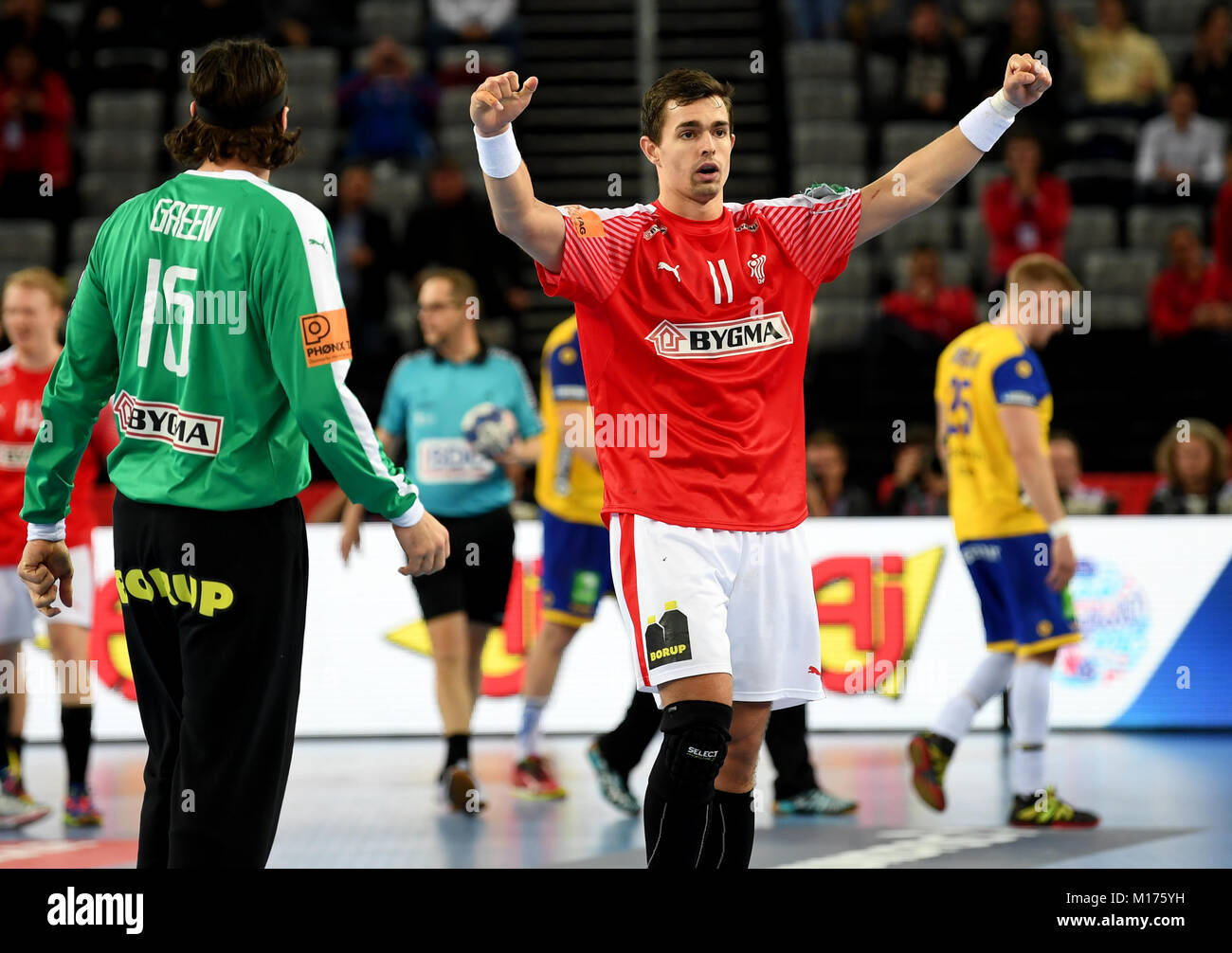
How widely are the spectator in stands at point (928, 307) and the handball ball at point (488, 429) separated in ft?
15.7

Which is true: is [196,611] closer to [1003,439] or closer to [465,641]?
[465,641]

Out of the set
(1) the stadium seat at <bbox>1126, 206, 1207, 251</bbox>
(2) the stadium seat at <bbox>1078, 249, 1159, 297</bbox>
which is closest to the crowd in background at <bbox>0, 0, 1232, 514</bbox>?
(1) the stadium seat at <bbox>1126, 206, 1207, 251</bbox>

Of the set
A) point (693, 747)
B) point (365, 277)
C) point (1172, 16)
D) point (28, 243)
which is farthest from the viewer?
point (1172, 16)

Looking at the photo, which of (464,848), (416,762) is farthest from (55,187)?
(464,848)

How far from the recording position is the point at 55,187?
1262 centimetres

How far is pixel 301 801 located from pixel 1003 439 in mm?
3450

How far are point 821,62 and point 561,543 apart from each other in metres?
8.45

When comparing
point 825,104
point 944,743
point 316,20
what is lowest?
point 944,743

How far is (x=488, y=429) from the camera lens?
270 inches

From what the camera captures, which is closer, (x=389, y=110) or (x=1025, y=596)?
(x=1025, y=596)

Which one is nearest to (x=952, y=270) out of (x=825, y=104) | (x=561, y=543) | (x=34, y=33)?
(x=825, y=104)

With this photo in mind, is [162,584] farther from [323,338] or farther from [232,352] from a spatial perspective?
[323,338]

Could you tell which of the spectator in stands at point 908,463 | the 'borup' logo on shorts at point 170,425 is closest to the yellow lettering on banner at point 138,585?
the 'borup' logo on shorts at point 170,425
